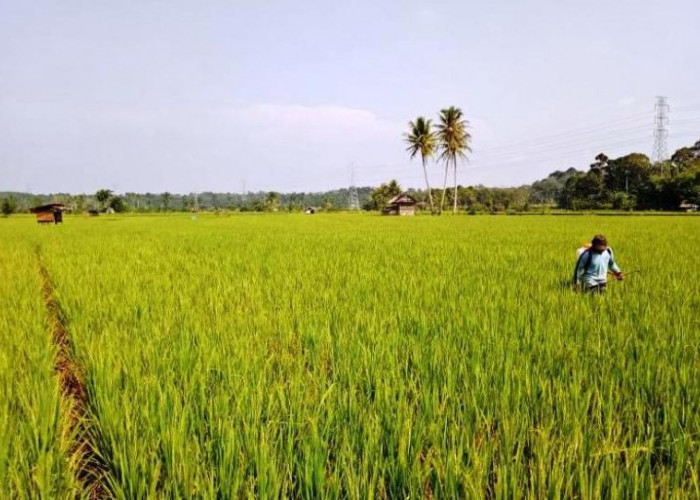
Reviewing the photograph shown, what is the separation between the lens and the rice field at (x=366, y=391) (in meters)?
1.36

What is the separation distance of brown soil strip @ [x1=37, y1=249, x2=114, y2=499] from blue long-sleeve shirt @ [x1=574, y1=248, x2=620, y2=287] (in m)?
4.49

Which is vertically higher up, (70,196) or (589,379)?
(70,196)

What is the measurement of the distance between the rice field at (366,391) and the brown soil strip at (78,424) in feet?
0.22

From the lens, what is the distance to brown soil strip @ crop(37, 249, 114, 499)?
5.52 feet

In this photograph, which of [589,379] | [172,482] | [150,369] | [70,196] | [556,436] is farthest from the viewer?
[70,196]

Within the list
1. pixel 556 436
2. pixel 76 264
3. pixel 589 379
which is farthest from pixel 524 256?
pixel 76 264

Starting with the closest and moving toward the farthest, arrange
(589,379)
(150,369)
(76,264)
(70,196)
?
(589,379), (150,369), (76,264), (70,196)

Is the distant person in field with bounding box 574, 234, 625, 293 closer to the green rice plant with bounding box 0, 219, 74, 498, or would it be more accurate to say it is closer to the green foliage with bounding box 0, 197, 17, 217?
the green rice plant with bounding box 0, 219, 74, 498

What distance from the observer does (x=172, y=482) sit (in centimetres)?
134

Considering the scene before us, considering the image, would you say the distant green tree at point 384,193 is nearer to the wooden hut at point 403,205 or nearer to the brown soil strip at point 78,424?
the wooden hut at point 403,205

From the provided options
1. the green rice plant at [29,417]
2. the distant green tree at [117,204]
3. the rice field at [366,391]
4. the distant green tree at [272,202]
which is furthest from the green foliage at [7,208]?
the green rice plant at [29,417]

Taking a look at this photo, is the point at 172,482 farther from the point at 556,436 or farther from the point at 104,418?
the point at 556,436

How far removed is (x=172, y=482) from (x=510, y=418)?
1.25m

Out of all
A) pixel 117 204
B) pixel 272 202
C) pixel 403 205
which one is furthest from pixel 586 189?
pixel 117 204
